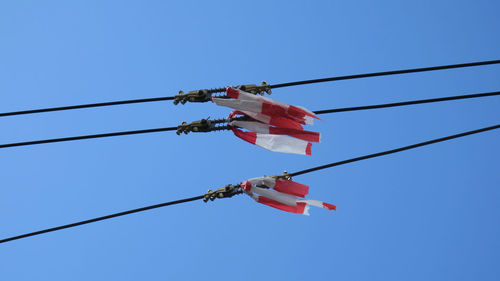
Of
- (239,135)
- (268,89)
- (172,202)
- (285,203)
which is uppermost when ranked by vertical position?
(268,89)

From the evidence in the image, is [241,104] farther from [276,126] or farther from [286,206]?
[286,206]

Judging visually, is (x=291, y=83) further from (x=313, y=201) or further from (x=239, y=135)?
(x=313, y=201)

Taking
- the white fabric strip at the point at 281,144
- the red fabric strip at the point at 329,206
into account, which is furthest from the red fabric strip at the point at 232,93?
the red fabric strip at the point at 329,206

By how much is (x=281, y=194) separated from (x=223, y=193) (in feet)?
4.04

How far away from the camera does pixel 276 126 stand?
14.6 meters

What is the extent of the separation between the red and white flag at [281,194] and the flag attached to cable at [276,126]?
0.71 metres

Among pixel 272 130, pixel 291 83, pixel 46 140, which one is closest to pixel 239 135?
pixel 272 130

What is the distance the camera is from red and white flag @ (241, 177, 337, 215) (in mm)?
14617

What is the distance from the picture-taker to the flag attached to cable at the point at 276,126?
14.4 m

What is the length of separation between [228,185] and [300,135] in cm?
182

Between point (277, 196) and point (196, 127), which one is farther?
point (277, 196)

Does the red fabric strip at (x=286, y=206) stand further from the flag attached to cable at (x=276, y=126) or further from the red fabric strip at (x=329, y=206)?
the flag attached to cable at (x=276, y=126)

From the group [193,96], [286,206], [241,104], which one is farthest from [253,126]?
[286,206]

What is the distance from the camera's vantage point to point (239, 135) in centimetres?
1444
